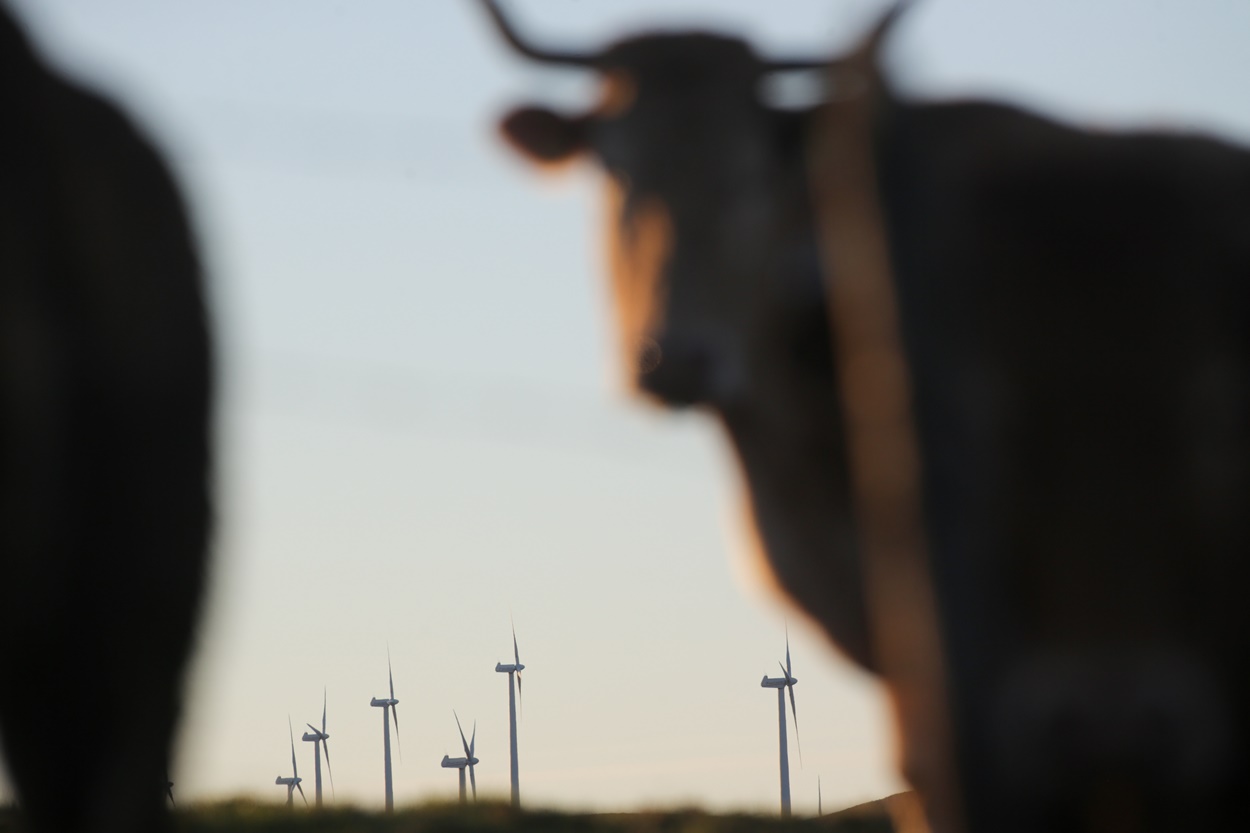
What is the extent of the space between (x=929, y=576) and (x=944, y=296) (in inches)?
47.5

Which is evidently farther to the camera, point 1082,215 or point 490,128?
point 490,128

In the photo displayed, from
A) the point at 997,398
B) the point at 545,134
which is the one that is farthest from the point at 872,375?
the point at 545,134

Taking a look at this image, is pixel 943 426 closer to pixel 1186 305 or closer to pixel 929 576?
pixel 929 576

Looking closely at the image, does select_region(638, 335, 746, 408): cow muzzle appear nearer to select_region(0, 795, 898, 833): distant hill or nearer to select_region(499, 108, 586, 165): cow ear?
select_region(499, 108, 586, 165): cow ear

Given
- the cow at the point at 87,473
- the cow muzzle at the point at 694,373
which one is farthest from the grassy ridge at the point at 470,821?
the cow at the point at 87,473

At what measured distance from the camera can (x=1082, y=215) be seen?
7.91 metres

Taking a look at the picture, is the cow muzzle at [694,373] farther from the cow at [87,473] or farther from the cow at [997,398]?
the cow at [87,473]

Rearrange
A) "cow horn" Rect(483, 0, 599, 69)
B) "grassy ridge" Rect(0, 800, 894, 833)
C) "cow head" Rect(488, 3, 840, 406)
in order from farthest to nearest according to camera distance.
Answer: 1. "grassy ridge" Rect(0, 800, 894, 833)
2. "cow horn" Rect(483, 0, 599, 69)
3. "cow head" Rect(488, 3, 840, 406)

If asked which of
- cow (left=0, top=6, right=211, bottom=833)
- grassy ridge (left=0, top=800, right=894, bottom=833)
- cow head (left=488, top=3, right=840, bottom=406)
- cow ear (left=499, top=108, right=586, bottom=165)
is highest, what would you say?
cow ear (left=499, top=108, right=586, bottom=165)

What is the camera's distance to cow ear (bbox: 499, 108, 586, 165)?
928 centimetres

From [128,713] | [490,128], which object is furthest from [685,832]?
[128,713]

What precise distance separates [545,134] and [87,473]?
4.01m

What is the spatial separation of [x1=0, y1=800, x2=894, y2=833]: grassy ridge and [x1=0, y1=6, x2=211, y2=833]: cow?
7.10 metres

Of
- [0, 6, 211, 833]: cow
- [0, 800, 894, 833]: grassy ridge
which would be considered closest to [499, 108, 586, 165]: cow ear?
[0, 6, 211, 833]: cow
